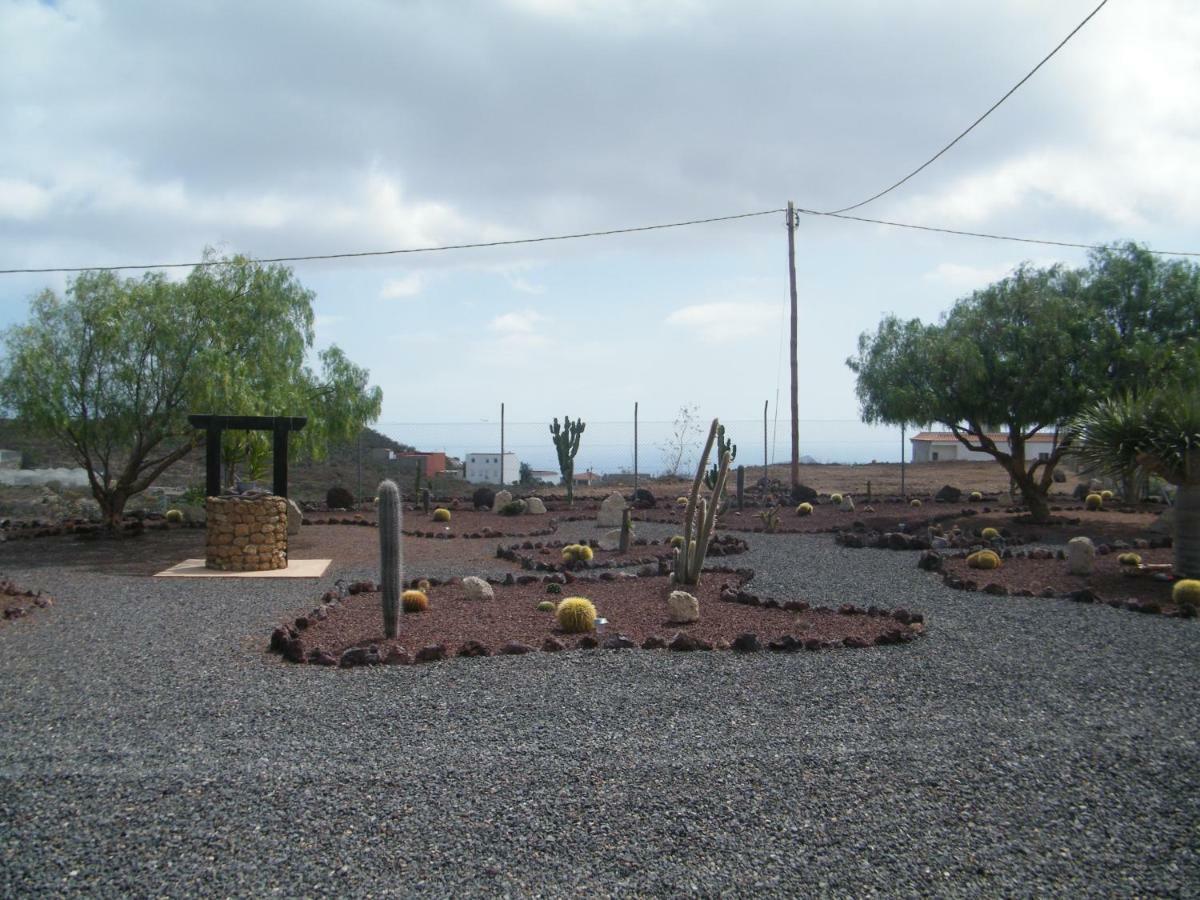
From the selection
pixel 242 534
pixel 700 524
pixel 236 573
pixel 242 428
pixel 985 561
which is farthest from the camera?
pixel 242 428

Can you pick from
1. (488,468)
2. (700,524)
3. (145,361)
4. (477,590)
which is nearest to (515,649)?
(477,590)

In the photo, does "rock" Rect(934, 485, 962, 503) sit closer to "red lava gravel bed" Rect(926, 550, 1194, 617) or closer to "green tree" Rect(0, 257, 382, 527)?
"red lava gravel bed" Rect(926, 550, 1194, 617)

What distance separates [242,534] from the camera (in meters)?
13.1

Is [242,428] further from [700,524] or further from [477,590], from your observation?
[700,524]

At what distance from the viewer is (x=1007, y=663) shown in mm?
7316

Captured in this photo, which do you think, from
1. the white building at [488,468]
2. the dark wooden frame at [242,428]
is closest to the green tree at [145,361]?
the dark wooden frame at [242,428]

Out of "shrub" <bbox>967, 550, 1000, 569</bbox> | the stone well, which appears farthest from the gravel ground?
the stone well

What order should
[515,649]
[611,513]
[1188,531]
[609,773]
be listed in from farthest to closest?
[611,513] < [1188,531] < [515,649] < [609,773]

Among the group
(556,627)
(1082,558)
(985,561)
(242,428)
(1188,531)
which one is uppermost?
(242,428)

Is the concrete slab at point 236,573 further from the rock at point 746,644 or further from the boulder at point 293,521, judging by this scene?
the rock at point 746,644

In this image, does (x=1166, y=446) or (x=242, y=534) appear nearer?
(x=1166, y=446)

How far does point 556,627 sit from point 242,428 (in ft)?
25.4

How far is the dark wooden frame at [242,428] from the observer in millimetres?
14164

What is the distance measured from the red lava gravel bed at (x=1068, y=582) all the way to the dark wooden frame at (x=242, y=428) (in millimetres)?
9664
